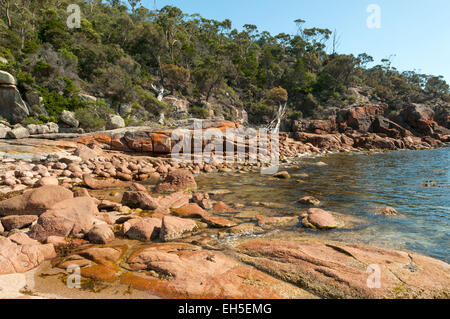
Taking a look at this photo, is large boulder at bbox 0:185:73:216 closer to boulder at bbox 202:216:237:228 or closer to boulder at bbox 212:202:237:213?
boulder at bbox 202:216:237:228

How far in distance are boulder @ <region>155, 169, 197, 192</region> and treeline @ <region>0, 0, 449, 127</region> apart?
13.6m

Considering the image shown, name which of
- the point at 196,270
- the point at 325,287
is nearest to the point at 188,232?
the point at 196,270

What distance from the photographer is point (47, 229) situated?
14.4 ft

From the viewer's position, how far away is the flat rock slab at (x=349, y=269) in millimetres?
2867

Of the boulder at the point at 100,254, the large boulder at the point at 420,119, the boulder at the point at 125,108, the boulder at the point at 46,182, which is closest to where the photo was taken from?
the boulder at the point at 100,254

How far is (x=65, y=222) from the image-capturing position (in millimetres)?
4504

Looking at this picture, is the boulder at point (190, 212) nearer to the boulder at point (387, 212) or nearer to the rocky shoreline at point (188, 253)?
the rocky shoreline at point (188, 253)

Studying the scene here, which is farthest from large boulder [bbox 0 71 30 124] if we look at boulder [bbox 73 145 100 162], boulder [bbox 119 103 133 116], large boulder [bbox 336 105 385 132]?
large boulder [bbox 336 105 385 132]

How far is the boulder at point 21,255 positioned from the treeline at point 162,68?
17984 millimetres

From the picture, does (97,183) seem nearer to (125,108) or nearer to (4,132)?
(4,132)

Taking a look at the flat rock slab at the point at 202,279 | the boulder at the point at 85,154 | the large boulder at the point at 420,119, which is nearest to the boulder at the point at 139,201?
the flat rock slab at the point at 202,279

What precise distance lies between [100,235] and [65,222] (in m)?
0.81

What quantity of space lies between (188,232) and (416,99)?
7025 cm

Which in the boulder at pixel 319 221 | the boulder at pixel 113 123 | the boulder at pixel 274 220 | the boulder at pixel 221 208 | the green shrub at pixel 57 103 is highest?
the green shrub at pixel 57 103
